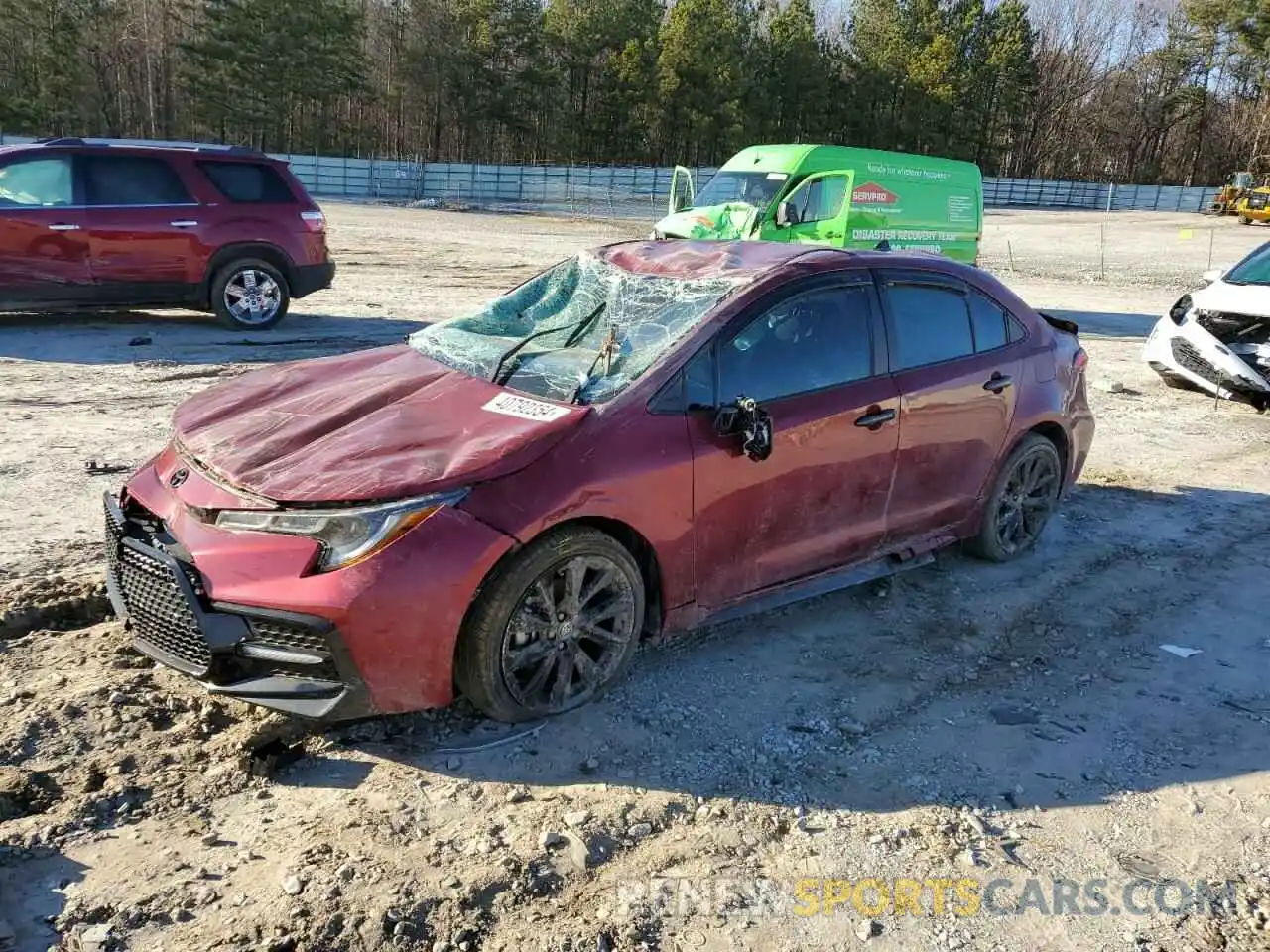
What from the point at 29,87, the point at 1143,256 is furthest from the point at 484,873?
the point at 29,87

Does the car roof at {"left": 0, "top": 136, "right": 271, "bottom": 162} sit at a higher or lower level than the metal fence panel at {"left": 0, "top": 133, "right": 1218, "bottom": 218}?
lower

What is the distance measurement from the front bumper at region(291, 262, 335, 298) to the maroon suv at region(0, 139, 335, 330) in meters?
0.01

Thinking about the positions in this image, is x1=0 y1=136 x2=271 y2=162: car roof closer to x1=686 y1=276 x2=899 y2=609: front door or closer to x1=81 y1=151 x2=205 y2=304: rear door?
x1=81 y1=151 x2=205 y2=304: rear door

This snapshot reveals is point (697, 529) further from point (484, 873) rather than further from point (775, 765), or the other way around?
point (484, 873)

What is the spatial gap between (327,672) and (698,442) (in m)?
1.55

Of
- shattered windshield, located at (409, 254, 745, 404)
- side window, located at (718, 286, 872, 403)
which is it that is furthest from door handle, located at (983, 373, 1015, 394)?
shattered windshield, located at (409, 254, 745, 404)

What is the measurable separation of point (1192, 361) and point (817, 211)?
5.76 meters

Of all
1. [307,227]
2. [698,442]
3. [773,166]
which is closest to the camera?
[698,442]

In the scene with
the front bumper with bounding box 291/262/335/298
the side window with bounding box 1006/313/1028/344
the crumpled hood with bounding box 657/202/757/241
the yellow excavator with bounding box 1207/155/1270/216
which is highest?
the yellow excavator with bounding box 1207/155/1270/216

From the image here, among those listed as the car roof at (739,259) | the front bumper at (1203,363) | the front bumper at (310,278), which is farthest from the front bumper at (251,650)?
the front bumper at (1203,363)

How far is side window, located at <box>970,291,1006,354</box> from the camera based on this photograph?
16.6 feet

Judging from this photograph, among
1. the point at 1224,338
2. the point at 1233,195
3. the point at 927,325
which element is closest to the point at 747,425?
the point at 927,325

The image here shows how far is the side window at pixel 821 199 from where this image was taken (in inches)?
546

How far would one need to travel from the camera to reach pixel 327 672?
10.2 ft
